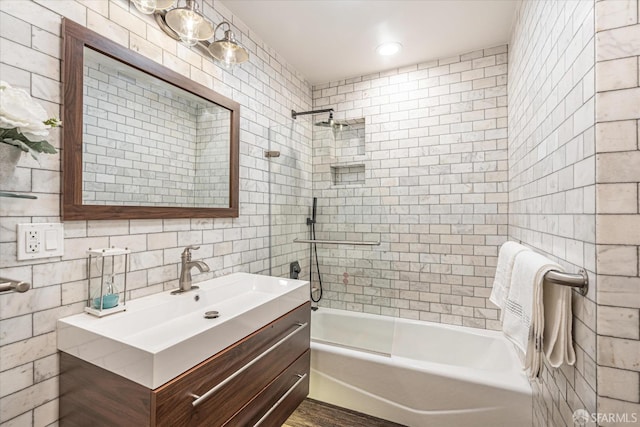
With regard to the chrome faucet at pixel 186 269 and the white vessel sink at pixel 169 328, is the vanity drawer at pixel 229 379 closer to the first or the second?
the white vessel sink at pixel 169 328

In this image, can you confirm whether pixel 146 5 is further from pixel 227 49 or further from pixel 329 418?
pixel 329 418

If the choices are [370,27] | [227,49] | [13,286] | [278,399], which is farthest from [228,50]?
[278,399]

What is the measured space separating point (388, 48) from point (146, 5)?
1.85 metres

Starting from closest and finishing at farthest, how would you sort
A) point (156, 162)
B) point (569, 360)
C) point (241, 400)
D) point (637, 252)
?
point (637, 252) < point (569, 360) < point (241, 400) < point (156, 162)

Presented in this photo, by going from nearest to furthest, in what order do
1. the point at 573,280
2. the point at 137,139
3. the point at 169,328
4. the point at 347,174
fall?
the point at 573,280, the point at 169,328, the point at 137,139, the point at 347,174

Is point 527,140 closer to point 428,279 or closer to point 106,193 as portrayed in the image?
point 428,279

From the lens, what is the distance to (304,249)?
108 inches

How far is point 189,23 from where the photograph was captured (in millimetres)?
1524

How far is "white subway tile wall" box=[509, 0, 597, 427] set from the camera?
0.98 m

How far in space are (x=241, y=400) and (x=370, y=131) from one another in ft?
8.15

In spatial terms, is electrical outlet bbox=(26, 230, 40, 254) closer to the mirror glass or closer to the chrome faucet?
the mirror glass

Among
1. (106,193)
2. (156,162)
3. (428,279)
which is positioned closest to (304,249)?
(428,279)

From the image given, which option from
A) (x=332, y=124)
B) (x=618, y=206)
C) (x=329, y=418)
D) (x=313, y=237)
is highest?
(x=332, y=124)

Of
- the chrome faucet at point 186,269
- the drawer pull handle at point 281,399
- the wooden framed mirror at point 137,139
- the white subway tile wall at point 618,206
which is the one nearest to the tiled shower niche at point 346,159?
the wooden framed mirror at point 137,139
